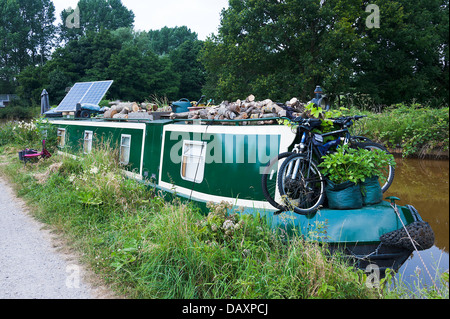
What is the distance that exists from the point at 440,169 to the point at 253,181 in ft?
17.9

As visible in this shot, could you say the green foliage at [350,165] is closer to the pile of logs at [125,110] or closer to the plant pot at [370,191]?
the plant pot at [370,191]

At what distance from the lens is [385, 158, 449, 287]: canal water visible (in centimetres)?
373

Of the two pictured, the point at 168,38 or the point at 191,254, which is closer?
the point at 191,254

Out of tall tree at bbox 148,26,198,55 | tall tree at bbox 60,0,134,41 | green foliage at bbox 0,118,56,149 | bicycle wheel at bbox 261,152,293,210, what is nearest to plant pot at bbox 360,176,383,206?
bicycle wheel at bbox 261,152,293,210

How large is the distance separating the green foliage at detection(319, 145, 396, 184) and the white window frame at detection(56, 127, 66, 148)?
6.78 meters

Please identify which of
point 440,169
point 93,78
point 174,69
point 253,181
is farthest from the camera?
point 174,69

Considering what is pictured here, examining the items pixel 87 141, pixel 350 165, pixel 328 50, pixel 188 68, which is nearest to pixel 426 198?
pixel 350 165

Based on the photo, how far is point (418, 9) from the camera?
1839 cm

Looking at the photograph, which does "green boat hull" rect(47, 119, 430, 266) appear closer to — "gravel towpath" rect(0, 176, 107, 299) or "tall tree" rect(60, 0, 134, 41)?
"gravel towpath" rect(0, 176, 107, 299)

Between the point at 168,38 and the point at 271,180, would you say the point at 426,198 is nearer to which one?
the point at 271,180

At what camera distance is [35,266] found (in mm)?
3596

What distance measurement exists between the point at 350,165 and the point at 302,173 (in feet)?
1.58
